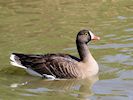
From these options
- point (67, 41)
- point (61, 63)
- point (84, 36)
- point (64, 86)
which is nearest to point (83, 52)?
point (84, 36)

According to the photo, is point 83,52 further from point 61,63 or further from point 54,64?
point 54,64

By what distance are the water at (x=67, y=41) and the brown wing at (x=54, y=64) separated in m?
0.20

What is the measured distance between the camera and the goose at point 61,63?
14.1 m

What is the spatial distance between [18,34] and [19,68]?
236 centimetres

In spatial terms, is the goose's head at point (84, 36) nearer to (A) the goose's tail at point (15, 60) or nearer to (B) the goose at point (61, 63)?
(B) the goose at point (61, 63)

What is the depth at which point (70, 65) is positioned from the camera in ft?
46.4

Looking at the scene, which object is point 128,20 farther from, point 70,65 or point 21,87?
point 21,87

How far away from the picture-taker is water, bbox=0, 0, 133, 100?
1314 centimetres

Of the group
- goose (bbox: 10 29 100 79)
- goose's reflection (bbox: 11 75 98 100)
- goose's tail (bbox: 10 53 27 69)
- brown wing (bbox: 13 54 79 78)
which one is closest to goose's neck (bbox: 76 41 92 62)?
goose (bbox: 10 29 100 79)

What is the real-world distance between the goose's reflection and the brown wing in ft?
0.62

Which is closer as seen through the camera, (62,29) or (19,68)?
(19,68)

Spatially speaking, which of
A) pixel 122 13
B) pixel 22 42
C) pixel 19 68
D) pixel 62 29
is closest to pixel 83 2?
pixel 122 13

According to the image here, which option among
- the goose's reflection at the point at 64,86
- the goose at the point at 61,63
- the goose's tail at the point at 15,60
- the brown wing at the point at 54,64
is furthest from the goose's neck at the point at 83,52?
the goose's tail at the point at 15,60

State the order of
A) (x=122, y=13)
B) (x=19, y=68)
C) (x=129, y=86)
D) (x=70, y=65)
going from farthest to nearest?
(x=122, y=13) → (x=19, y=68) → (x=70, y=65) → (x=129, y=86)
